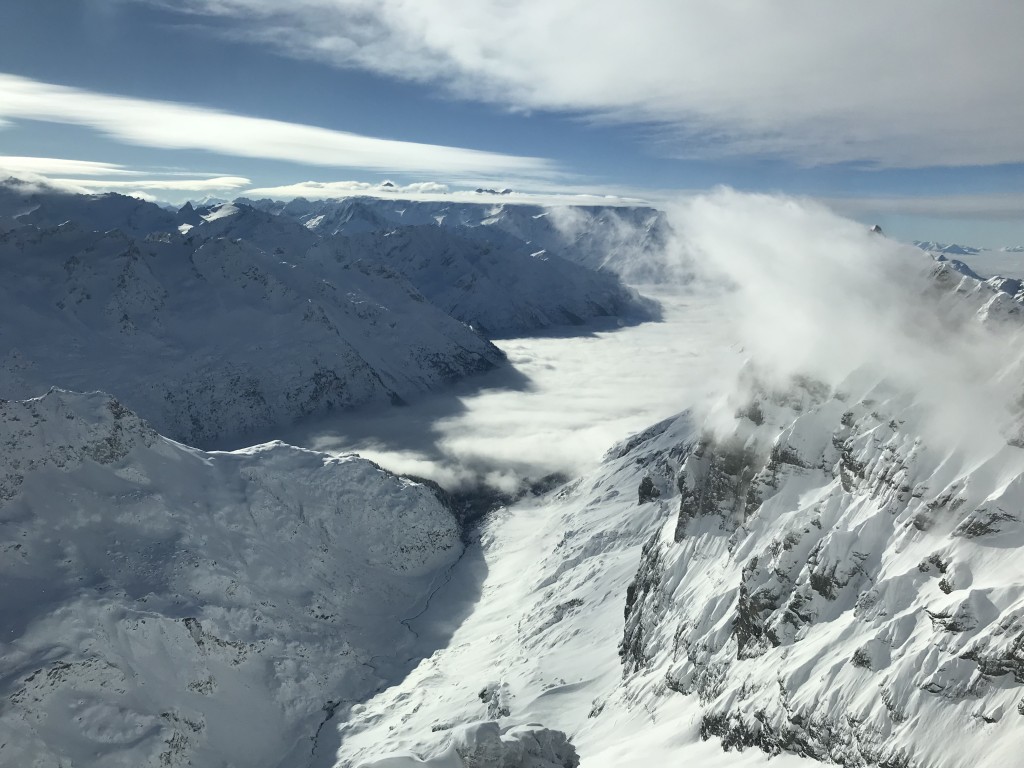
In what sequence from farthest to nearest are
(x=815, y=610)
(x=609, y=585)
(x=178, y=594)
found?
(x=609, y=585), (x=178, y=594), (x=815, y=610)

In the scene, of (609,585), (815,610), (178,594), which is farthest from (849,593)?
(178,594)

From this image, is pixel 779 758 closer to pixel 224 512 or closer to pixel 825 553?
pixel 825 553

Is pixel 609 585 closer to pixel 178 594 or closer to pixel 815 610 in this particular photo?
pixel 815 610

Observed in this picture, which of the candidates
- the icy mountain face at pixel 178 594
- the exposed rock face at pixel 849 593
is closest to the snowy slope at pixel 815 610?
the exposed rock face at pixel 849 593

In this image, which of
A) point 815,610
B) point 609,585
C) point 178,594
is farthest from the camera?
point 609,585

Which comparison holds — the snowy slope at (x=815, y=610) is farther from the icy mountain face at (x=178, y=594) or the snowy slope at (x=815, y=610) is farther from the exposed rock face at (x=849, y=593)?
the icy mountain face at (x=178, y=594)

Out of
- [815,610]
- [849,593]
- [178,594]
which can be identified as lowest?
[178,594]

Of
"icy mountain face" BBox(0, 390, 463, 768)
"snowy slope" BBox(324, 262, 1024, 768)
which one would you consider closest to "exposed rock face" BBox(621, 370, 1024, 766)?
"snowy slope" BBox(324, 262, 1024, 768)

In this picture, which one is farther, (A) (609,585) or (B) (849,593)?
(A) (609,585)
